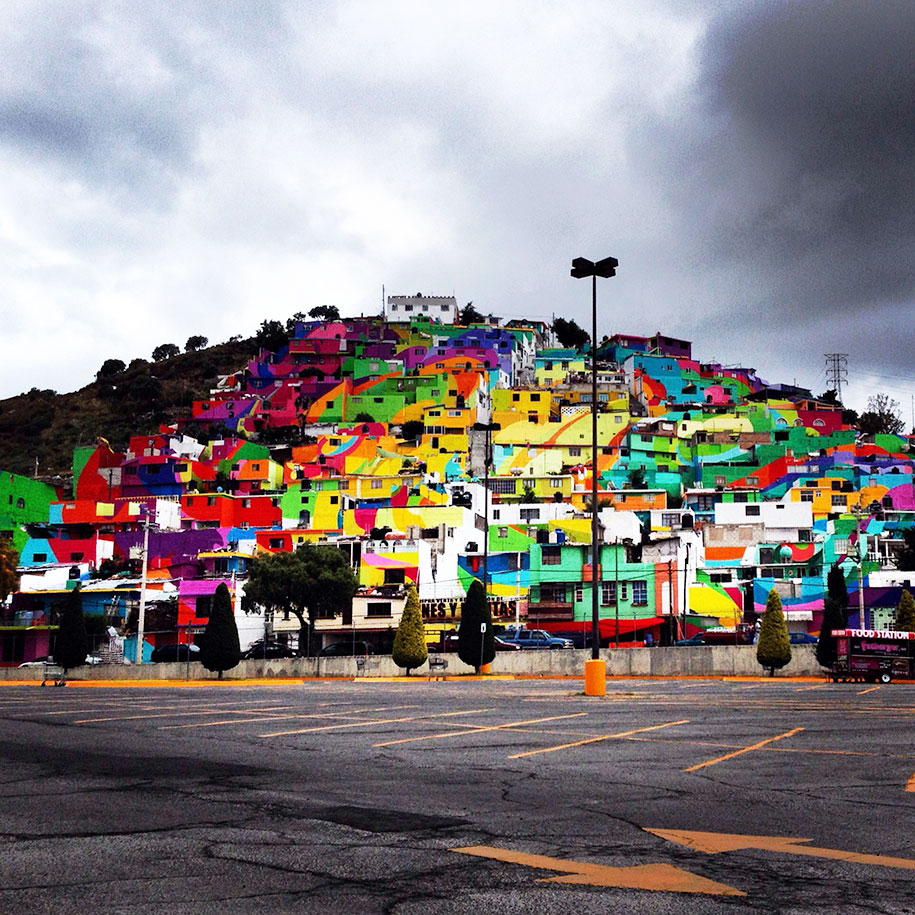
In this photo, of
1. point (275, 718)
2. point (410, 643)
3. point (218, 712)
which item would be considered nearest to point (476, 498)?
point (410, 643)

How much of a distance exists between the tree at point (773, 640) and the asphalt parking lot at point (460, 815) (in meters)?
23.7

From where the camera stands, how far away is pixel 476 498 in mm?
91438

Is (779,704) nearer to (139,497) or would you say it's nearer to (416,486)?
(416,486)

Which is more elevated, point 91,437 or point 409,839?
point 91,437

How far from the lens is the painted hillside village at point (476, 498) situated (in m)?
66.2

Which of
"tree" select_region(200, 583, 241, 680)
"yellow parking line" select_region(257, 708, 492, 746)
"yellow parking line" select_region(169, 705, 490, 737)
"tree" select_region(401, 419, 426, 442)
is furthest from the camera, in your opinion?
"tree" select_region(401, 419, 426, 442)

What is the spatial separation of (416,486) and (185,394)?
102 metres

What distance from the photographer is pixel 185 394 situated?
184500 millimetres

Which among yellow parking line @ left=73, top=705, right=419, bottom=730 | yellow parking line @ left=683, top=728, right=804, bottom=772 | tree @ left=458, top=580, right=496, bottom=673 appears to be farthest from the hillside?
yellow parking line @ left=683, top=728, right=804, bottom=772

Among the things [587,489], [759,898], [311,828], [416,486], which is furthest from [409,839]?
[587,489]

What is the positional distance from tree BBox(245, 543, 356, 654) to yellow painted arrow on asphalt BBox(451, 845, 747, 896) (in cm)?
5591

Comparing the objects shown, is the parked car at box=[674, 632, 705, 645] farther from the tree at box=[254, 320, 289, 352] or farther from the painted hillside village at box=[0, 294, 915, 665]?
the tree at box=[254, 320, 289, 352]

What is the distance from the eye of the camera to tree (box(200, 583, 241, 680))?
42438 mm

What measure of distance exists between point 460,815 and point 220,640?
3552 centimetres
